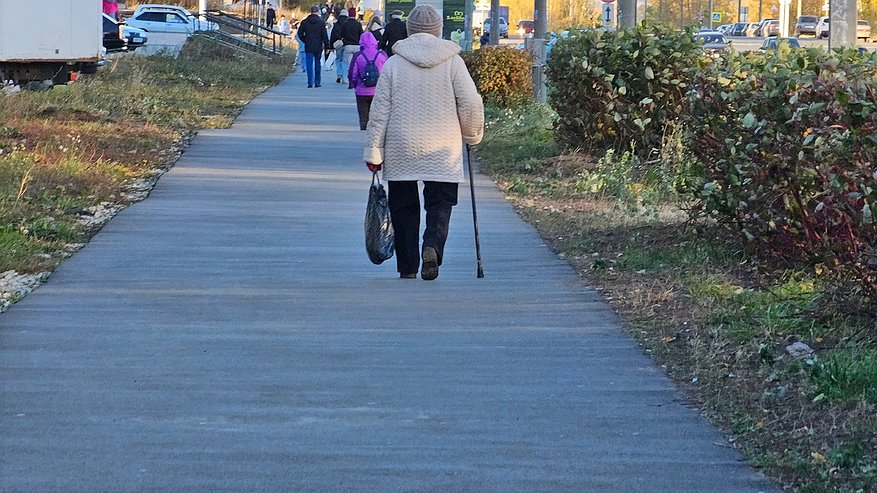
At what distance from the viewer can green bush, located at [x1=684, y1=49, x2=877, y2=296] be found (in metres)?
6.78

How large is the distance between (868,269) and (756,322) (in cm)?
74

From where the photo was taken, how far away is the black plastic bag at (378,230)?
8.76m

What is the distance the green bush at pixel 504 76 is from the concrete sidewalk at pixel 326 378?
39.5 feet

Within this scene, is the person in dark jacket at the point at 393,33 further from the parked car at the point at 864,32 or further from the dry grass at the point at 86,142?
the parked car at the point at 864,32

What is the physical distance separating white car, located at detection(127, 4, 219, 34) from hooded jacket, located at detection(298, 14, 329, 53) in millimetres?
20975

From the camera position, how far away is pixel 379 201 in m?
8.83

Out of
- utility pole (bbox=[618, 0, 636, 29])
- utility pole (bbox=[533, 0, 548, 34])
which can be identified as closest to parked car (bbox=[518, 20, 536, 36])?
utility pole (bbox=[533, 0, 548, 34])

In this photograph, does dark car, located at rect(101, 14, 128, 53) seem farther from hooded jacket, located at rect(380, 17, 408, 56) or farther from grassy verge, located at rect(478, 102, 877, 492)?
grassy verge, located at rect(478, 102, 877, 492)

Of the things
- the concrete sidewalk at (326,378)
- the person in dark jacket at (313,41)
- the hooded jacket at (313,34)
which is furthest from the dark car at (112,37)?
the concrete sidewalk at (326,378)

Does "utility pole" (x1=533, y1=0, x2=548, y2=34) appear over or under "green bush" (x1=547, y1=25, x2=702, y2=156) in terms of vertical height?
over

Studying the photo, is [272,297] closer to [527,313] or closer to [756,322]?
[527,313]

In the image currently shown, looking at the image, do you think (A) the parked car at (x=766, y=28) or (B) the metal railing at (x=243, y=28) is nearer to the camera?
(B) the metal railing at (x=243, y=28)

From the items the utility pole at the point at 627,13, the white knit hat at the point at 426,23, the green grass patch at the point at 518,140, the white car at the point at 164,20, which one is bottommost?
the green grass patch at the point at 518,140

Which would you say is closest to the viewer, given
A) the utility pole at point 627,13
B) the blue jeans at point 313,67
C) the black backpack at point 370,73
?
the black backpack at point 370,73
